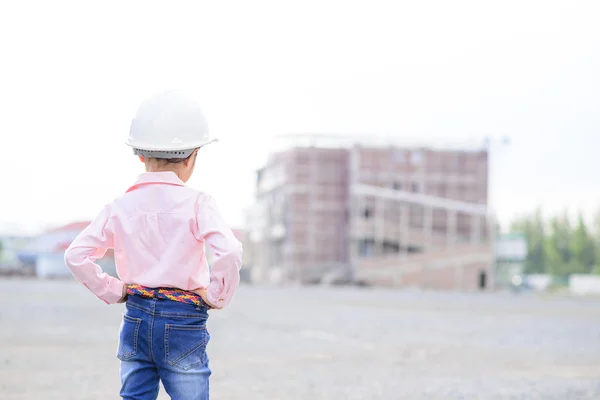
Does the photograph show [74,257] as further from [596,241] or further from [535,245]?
[535,245]

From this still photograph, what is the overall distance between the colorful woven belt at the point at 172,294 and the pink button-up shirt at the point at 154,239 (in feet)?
0.07

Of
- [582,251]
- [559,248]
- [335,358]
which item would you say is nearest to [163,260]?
[335,358]

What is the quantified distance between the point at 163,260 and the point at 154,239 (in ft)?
0.24

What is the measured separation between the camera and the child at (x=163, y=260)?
3287mm

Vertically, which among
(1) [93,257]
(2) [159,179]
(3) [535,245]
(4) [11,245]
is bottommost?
(4) [11,245]

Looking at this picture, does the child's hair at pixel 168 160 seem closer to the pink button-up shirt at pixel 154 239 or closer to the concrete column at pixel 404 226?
the pink button-up shirt at pixel 154 239

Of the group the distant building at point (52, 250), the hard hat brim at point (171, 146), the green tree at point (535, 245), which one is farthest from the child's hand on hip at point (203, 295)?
the green tree at point (535, 245)

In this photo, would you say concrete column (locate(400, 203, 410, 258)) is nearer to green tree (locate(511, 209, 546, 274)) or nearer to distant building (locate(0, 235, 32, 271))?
green tree (locate(511, 209, 546, 274))

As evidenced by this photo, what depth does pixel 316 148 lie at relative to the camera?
70562 mm

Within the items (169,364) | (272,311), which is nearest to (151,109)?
(169,364)

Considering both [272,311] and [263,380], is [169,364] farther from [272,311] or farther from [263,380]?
[272,311]

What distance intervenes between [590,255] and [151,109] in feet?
385

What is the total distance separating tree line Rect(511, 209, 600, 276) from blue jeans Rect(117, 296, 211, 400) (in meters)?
108

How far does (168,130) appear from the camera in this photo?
3.43 m
